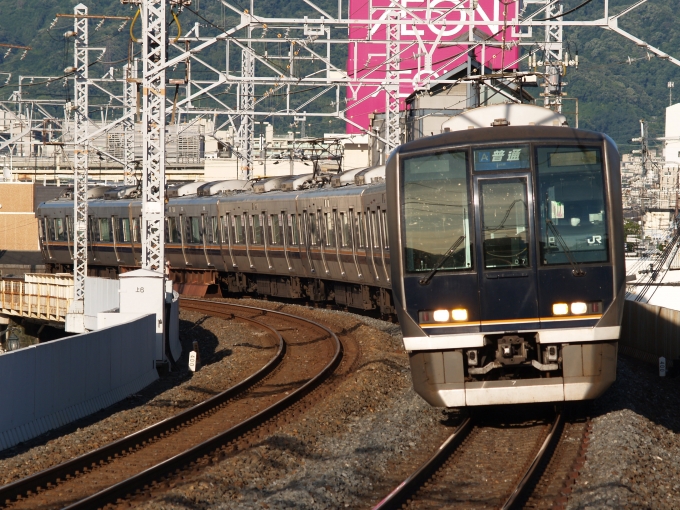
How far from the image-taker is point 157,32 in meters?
17.6

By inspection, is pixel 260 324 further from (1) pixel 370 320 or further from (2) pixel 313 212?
(2) pixel 313 212

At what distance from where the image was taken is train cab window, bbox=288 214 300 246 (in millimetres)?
26844

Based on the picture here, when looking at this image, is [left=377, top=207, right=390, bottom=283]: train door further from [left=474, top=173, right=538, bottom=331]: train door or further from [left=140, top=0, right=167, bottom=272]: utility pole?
[left=474, top=173, right=538, bottom=331]: train door

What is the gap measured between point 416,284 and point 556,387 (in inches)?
62.9

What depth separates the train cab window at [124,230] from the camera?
3578cm

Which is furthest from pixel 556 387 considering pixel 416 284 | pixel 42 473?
pixel 42 473

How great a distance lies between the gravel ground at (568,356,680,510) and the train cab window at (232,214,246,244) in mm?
17740

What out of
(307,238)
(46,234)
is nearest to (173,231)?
(307,238)

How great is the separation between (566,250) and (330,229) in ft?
48.3

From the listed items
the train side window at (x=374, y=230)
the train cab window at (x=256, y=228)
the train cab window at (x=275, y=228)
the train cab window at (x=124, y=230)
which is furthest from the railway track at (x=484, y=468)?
the train cab window at (x=124, y=230)

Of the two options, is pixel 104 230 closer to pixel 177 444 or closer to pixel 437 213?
pixel 177 444

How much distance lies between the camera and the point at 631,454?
29.3ft

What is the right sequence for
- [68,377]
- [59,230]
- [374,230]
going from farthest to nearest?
[59,230] < [374,230] < [68,377]

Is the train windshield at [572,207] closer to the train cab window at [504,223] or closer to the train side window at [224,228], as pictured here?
the train cab window at [504,223]
